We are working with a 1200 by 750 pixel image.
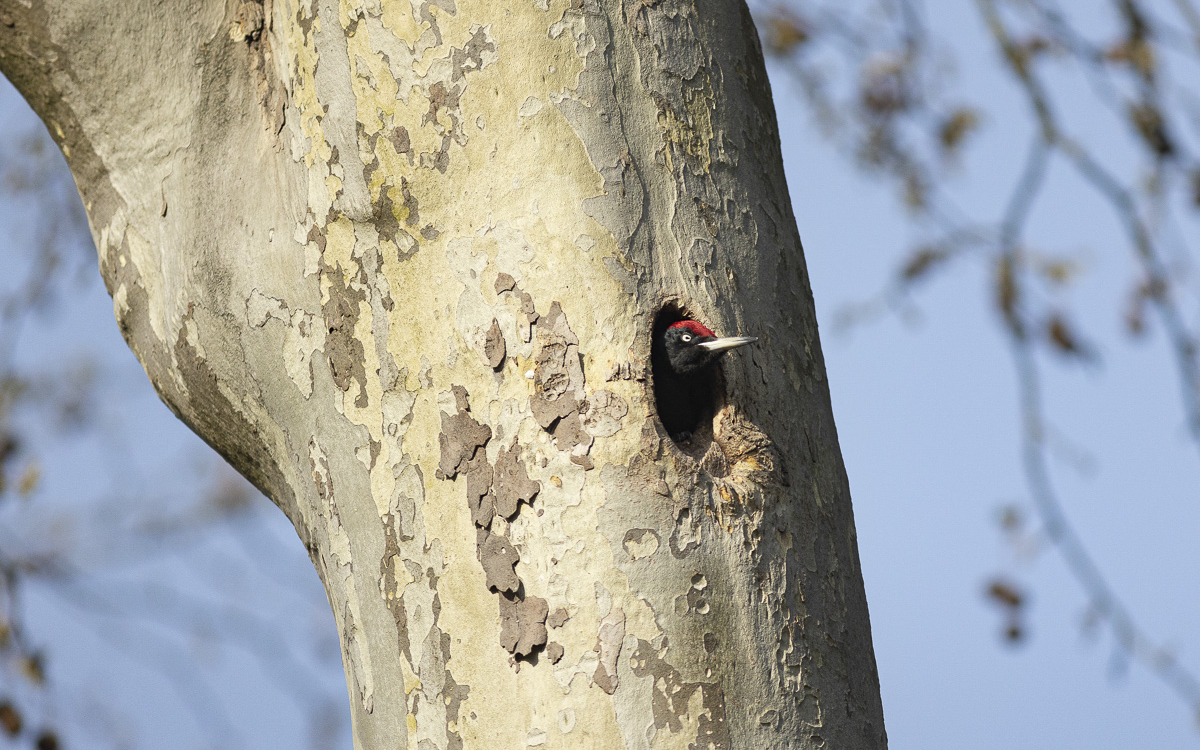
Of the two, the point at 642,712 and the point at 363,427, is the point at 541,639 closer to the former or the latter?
the point at 642,712

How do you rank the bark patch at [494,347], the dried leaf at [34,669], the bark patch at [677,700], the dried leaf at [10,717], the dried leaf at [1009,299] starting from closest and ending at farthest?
the bark patch at [677,700]
the bark patch at [494,347]
the dried leaf at [1009,299]
the dried leaf at [34,669]
the dried leaf at [10,717]

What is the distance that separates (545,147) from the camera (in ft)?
4.87

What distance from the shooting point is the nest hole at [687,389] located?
4.85 feet

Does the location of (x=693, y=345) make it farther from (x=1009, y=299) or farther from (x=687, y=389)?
(x=1009, y=299)

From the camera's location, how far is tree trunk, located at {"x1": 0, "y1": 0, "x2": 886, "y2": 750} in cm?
135

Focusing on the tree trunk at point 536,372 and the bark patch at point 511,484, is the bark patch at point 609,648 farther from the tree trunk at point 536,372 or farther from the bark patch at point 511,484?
the bark patch at point 511,484

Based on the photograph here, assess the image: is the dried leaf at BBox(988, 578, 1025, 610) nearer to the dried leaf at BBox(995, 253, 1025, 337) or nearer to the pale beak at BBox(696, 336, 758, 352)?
the dried leaf at BBox(995, 253, 1025, 337)

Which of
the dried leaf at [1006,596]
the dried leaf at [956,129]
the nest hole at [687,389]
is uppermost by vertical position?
the dried leaf at [956,129]

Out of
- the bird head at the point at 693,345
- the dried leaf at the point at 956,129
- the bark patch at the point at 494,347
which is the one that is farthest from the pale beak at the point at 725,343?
the dried leaf at the point at 956,129

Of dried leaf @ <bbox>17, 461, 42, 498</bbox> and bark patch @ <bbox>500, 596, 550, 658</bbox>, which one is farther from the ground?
dried leaf @ <bbox>17, 461, 42, 498</bbox>

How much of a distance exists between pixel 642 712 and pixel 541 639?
0.54 feet

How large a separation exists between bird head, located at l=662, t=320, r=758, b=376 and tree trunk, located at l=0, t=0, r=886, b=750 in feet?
0.12

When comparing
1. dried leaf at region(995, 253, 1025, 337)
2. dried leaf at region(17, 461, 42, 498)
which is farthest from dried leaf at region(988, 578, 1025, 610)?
dried leaf at region(17, 461, 42, 498)

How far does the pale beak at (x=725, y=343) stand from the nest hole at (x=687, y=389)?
3cm
